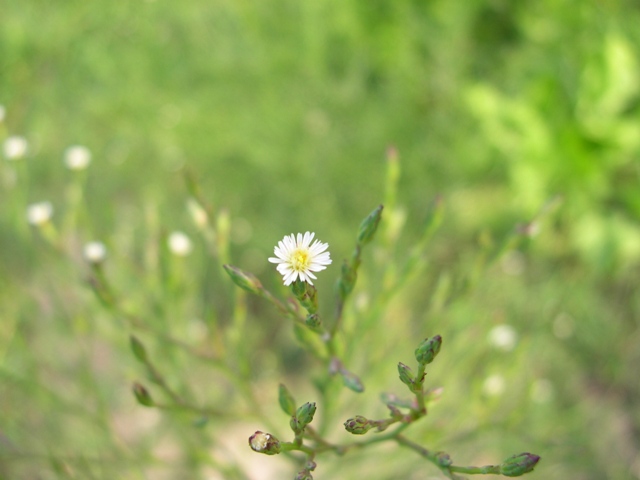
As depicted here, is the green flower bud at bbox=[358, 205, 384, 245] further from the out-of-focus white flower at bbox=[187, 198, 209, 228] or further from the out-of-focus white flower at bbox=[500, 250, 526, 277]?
the out-of-focus white flower at bbox=[500, 250, 526, 277]

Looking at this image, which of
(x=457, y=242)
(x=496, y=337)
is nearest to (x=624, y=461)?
(x=496, y=337)

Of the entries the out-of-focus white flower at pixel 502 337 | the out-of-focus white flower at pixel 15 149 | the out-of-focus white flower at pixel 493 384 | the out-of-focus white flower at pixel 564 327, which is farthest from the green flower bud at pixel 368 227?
the out-of-focus white flower at pixel 564 327

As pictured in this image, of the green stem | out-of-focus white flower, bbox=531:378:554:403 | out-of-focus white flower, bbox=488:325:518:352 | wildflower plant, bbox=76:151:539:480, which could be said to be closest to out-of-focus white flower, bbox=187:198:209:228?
wildflower plant, bbox=76:151:539:480

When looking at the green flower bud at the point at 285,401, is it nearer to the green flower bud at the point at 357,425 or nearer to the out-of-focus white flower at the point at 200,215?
the green flower bud at the point at 357,425

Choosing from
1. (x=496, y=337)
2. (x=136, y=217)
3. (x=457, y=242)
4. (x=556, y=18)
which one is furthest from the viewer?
(x=136, y=217)

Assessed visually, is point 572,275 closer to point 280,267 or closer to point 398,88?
point 398,88

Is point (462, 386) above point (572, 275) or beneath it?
beneath
